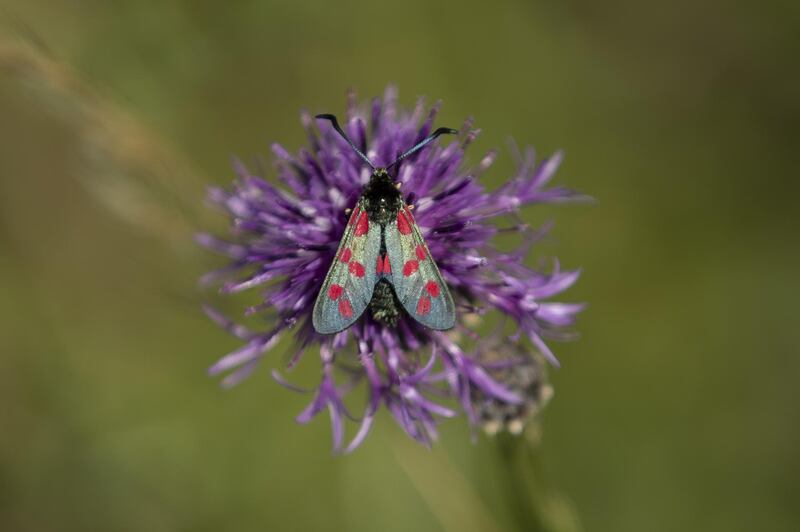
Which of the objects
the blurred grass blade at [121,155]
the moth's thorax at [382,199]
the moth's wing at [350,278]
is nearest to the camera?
the moth's wing at [350,278]

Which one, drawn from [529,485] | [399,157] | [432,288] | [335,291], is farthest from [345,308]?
[529,485]

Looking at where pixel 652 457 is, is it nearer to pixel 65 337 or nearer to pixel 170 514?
pixel 170 514

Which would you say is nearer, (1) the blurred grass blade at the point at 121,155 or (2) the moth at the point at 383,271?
(2) the moth at the point at 383,271

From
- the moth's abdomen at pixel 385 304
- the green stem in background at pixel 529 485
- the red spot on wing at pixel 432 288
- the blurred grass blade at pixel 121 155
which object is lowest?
the green stem in background at pixel 529 485

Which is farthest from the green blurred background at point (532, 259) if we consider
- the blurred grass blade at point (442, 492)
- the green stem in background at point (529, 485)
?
the green stem in background at point (529, 485)

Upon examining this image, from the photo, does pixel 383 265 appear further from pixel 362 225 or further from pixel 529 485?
pixel 529 485

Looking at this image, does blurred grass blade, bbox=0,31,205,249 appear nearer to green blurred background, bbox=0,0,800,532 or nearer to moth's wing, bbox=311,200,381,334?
green blurred background, bbox=0,0,800,532

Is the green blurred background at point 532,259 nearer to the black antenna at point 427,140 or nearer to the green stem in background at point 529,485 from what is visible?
the green stem in background at point 529,485

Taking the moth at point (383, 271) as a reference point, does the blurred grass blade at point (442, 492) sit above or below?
below

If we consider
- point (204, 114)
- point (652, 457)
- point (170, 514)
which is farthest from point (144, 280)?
point (652, 457)
